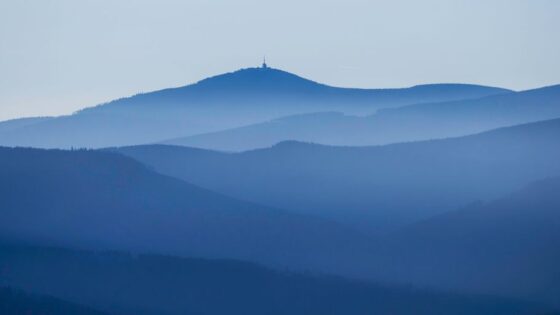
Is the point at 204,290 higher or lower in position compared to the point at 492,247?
lower

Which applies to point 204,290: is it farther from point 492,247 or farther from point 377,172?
point 377,172

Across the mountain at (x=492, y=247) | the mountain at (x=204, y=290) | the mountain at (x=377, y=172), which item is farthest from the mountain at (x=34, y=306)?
the mountain at (x=377, y=172)

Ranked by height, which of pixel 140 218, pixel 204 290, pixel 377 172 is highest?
pixel 377 172

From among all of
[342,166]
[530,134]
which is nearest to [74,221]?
[342,166]

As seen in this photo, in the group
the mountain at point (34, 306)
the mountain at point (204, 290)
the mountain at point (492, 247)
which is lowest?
the mountain at point (34, 306)

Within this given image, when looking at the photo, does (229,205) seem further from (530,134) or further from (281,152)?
(530,134)

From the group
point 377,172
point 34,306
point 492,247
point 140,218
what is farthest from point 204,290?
point 377,172

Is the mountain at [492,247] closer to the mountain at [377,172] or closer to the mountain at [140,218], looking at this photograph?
the mountain at [140,218]
